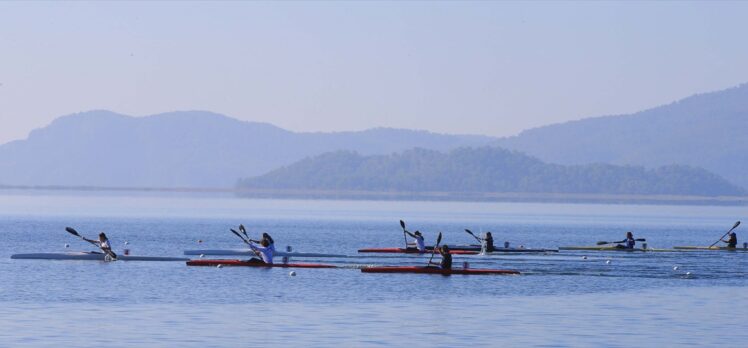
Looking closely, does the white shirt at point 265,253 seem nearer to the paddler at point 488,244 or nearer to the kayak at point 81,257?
the kayak at point 81,257

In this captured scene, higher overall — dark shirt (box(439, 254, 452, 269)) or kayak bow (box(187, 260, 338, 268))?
dark shirt (box(439, 254, 452, 269))

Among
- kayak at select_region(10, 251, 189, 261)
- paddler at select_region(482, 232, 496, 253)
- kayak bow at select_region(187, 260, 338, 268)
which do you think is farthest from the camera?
paddler at select_region(482, 232, 496, 253)

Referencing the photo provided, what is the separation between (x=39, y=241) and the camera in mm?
90125

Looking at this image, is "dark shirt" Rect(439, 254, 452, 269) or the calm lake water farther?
"dark shirt" Rect(439, 254, 452, 269)

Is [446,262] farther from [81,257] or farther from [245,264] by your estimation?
[81,257]

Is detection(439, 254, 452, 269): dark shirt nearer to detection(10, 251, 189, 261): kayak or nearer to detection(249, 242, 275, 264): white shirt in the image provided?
detection(249, 242, 275, 264): white shirt

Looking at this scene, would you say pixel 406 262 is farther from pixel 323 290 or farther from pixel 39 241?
pixel 39 241

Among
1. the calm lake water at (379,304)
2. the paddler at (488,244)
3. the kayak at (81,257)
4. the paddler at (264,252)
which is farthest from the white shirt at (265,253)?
the paddler at (488,244)

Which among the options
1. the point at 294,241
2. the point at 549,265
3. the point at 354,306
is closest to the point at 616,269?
the point at 549,265

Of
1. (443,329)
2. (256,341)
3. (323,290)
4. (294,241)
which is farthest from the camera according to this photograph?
(294,241)

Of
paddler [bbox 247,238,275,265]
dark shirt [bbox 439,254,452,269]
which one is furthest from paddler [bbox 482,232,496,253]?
paddler [bbox 247,238,275,265]

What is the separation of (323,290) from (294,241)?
5031cm

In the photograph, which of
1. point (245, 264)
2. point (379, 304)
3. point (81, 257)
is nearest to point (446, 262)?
point (245, 264)

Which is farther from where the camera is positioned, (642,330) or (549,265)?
(549,265)
